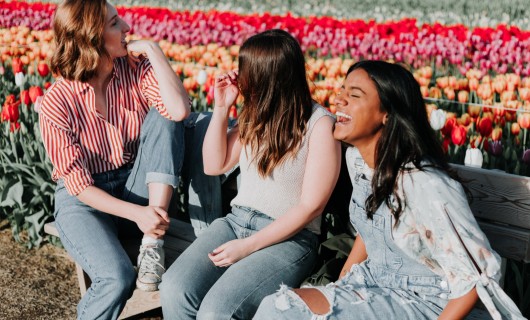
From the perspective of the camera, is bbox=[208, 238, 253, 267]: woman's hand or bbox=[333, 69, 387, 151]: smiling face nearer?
bbox=[333, 69, 387, 151]: smiling face

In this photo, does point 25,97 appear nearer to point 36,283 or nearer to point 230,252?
point 36,283

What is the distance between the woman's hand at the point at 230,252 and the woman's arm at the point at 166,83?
0.67 meters

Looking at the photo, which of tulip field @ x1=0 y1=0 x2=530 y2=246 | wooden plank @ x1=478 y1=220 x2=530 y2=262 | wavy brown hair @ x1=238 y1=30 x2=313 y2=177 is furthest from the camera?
tulip field @ x1=0 y1=0 x2=530 y2=246

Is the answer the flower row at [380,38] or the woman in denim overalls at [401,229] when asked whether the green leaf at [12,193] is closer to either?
the woman in denim overalls at [401,229]

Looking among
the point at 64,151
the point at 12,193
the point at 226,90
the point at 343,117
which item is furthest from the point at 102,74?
the point at 12,193

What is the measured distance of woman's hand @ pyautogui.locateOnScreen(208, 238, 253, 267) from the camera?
2.81 meters

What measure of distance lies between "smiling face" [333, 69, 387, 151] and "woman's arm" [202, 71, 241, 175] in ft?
2.24

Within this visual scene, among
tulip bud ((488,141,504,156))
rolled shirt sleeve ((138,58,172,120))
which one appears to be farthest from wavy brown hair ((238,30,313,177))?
tulip bud ((488,141,504,156))

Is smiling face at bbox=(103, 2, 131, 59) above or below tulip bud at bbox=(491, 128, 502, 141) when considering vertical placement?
above

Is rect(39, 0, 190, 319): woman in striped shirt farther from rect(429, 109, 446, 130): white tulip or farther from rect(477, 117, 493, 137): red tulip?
rect(477, 117, 493, 137): red tulip

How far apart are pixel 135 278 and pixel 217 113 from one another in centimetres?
71

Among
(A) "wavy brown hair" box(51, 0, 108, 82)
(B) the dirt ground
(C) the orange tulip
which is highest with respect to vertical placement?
(A) "wavy brown hair" box(51, 0, 108, 82)

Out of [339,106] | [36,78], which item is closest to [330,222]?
[339,106]

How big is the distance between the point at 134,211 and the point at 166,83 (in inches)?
23.3
